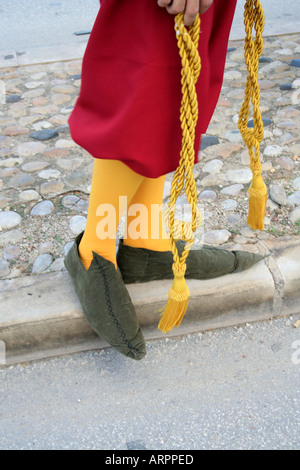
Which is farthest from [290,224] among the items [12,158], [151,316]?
[12,158]

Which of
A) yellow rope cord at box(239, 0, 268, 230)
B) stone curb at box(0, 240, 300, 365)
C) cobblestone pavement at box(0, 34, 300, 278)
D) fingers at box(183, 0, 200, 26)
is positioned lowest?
stone curb at box(0, 240, 300, 365)

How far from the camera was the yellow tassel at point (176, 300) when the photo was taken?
1197mm

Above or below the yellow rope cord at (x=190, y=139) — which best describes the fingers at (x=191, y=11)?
above

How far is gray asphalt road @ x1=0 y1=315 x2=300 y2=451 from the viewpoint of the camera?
1.25m

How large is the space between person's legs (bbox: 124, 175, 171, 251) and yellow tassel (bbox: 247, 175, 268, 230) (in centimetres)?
27

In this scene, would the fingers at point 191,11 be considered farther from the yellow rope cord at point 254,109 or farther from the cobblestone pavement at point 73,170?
the cobblestone pavement at point 73,170

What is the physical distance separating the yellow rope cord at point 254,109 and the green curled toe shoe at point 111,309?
0.48 metres

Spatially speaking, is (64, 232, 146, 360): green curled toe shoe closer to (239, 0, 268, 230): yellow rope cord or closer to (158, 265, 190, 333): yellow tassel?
(158, 265, 190, 333): yellow tassel

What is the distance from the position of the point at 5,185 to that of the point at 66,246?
50cm

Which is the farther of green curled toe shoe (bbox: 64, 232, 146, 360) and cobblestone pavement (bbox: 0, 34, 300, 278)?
cobblestone pavement (bbox: 0, 34, 300, 278)

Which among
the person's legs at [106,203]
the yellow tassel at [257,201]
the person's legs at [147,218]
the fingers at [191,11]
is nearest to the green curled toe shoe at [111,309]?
the person's legs at [106,203]

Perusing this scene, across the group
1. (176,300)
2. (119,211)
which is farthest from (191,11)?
(176,300)

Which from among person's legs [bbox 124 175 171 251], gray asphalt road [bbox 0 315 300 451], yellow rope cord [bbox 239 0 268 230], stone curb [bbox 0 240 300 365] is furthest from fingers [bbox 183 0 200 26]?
gray asphalt road [bbox 0 315 300 451]

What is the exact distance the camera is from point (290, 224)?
181 cm
